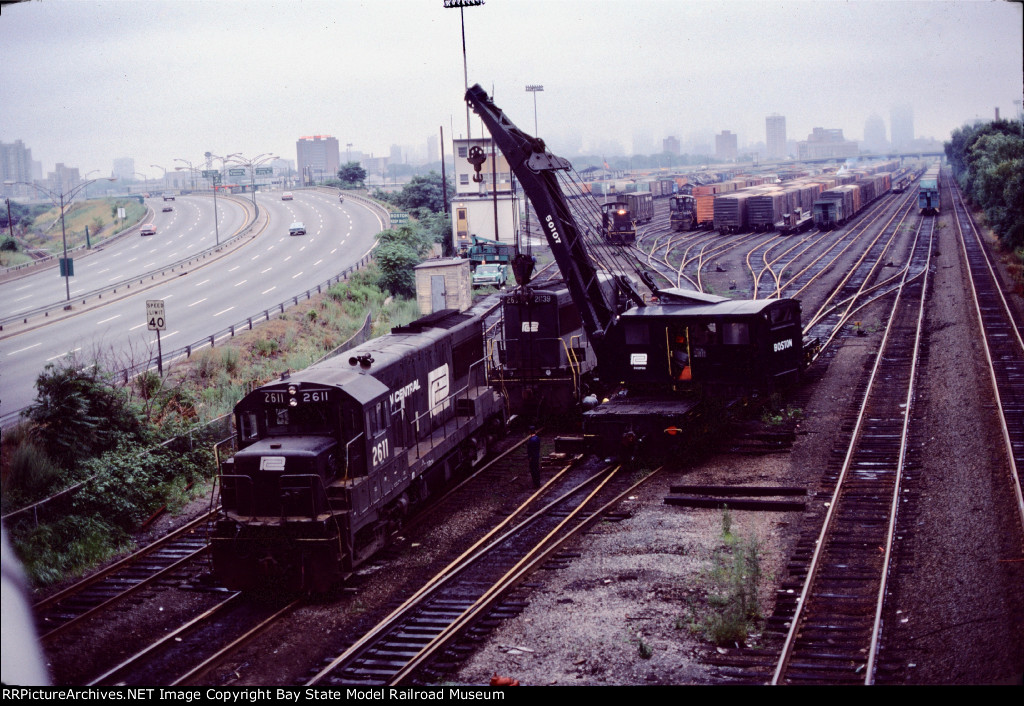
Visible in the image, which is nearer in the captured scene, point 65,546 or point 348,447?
point 348,447

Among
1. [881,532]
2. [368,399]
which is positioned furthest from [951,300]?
[368,399]

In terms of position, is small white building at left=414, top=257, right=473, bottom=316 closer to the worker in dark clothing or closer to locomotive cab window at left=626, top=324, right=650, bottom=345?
locomotive cab window at left=626, top=324, right=650, bottom=345

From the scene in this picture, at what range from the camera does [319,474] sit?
14.5m

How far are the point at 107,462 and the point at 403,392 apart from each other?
23.6 feet

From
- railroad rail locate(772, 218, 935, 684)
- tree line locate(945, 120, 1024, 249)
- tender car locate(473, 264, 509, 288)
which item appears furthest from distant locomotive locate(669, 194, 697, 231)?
railroad rail locate(772, 218, 935, 684)

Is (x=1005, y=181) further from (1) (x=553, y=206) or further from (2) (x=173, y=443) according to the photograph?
(2) (x=173, y=443)

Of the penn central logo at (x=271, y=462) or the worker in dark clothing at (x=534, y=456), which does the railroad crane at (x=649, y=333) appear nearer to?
the worker in dark clothing at (x=534, y=456)

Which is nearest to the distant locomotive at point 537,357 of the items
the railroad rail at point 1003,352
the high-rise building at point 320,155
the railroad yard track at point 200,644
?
the railroad rail at point 1003,352

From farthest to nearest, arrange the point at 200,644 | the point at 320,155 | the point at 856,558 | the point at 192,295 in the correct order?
1. the point at 320,155
2. the point at 192,295
3. the point at 856,558
4. the point at 200,644

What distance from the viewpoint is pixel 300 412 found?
50.8 feet

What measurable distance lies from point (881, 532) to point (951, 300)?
95.3ft

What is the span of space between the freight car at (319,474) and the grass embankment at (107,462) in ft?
13.1

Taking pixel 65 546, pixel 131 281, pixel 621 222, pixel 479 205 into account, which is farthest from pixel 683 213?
pixel 65 546

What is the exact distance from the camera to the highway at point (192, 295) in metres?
29.9
